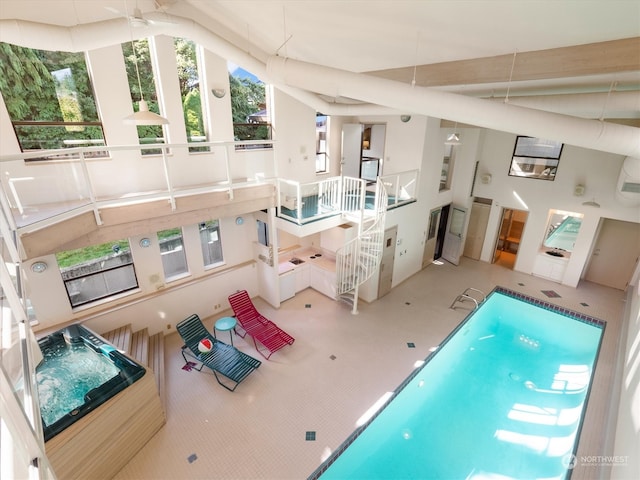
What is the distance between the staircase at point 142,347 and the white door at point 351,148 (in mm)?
7461

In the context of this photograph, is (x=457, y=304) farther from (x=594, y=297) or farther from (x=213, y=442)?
(x=213, y=442)

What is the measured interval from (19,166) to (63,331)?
3153 mm

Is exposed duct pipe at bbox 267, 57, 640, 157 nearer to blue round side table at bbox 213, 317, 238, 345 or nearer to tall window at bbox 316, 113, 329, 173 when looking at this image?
tall window at bbox 316, 113, 329, 173

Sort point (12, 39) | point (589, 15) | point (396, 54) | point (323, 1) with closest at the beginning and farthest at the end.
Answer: point (589, 15) < point (323, 1) < point (12, 39) < point (396, 54)

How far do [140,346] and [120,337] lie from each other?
440 mm

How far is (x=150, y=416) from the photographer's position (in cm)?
487

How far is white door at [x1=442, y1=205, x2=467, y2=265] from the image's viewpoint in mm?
10758

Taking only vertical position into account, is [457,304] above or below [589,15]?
below

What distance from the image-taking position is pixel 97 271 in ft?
19.8

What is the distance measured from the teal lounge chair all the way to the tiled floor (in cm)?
25

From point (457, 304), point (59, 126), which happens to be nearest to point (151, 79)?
point (59, 126)

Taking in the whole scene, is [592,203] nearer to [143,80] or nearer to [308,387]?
[308,387]

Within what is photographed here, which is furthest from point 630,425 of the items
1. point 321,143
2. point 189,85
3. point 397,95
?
point 189,85

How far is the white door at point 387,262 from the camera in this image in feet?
27.7
